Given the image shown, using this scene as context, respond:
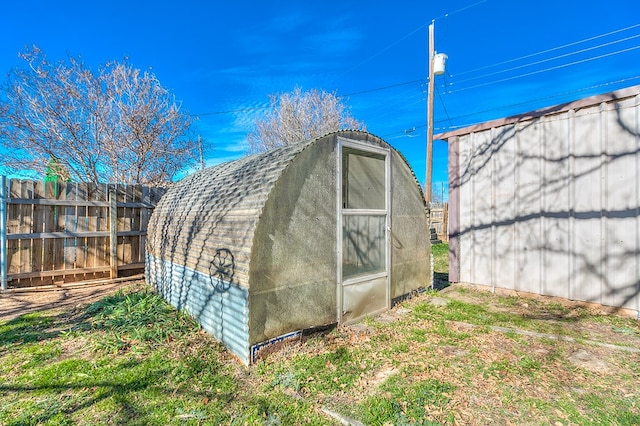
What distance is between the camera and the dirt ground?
5.05 metres

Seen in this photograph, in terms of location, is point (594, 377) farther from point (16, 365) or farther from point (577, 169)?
point (16, 365)

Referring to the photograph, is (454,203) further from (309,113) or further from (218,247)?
(309,113)

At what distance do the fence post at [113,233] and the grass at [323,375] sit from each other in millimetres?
2624

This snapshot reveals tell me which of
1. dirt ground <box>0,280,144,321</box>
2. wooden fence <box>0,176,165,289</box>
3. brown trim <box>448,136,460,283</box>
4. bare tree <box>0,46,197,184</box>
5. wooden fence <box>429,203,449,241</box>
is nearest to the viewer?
dirt ground <box>0,280,144,321</box>

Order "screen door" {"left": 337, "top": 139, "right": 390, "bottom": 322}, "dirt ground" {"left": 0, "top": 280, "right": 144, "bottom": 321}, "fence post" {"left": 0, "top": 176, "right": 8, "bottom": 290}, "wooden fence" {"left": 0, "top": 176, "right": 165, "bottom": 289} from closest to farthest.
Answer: "screen door" {"left": 337, "top": 139, "right": 390, "bottom": 322} → "dirt ground" {"left": 0, "top": 280, "right": 144, "bottom": 321} → "fence post" {"left": 0, "top": 176, "right": 8, "bottom": 290} → "wooden fence" {"left": 0, "top": 176, "right": 165, "bottom": 289}

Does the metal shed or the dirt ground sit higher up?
the metal shed

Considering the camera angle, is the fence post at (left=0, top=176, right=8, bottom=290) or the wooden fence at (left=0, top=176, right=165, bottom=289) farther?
the wooden fence at (left=0, top=176, right=165, bottom=289)

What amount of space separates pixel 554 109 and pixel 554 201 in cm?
157

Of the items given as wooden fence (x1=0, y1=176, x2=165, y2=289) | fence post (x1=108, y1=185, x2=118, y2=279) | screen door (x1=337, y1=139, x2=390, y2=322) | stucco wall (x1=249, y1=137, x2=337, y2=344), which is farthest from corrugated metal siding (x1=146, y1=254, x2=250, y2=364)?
wooden fence (x1=0, y1=176, x2=165, y2=289)

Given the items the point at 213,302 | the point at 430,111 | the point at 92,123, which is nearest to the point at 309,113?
the point at 430,111

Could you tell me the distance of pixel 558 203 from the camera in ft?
16.8

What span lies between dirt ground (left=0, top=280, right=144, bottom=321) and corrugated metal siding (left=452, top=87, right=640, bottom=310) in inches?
299

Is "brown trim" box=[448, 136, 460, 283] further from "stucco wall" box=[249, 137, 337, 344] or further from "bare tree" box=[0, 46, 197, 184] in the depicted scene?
"bare tree" box=[0, 46, 197, 184]

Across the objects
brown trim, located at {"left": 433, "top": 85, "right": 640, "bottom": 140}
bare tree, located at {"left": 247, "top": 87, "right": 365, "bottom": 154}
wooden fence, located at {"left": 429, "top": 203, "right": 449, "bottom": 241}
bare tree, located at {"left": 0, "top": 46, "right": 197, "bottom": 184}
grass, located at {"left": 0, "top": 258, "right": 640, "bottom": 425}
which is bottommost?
grass, located at {"left": 0, "top": 258, "right": 640, "bottom": 425}
